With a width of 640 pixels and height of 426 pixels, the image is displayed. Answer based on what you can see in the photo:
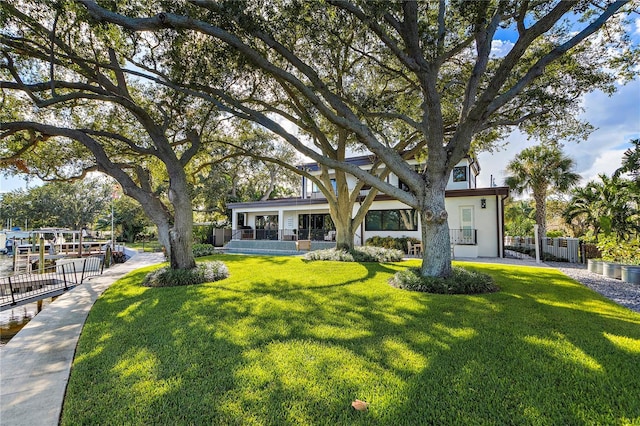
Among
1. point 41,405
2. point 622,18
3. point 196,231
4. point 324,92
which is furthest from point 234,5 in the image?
point 196,231

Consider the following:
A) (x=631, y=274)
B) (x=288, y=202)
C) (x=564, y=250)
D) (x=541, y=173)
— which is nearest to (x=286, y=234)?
(x=288, y=202)

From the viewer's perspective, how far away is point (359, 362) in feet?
12.0

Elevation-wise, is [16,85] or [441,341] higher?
[16,85]

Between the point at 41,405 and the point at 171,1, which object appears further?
the point at 171,1

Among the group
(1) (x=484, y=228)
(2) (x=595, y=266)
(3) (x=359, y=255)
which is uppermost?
(1) (x=484, y=228)

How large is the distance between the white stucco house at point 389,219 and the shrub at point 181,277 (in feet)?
37.3

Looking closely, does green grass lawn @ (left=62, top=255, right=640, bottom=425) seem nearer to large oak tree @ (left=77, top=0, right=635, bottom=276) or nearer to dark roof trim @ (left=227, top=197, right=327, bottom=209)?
large oak tree @ (left=77, top=0, right=635, bottom=276)

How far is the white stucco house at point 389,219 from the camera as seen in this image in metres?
16.7

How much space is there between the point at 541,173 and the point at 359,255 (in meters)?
14.2

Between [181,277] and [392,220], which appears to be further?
[392,220]

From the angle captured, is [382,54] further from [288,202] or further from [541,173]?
[541,173]

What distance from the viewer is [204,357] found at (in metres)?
3.87

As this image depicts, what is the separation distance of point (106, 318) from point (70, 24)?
832 centimetres

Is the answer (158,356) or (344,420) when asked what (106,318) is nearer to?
(158,356)
